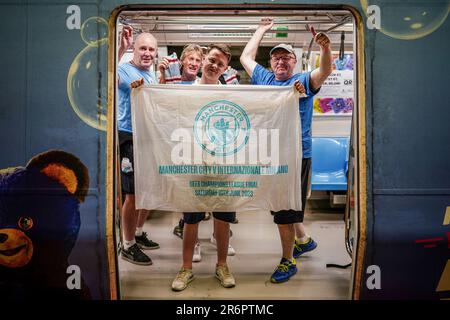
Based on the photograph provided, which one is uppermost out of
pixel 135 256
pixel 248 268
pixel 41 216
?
pixel 41 216

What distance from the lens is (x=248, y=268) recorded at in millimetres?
3668

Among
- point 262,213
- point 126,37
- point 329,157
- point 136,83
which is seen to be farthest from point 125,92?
point 329,157

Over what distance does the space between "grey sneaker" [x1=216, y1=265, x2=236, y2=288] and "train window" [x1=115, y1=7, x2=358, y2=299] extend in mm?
65

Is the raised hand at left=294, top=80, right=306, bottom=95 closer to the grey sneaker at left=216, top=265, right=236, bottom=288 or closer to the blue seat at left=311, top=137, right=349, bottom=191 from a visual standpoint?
the grey sneaker at left=216, top=265, right=236, bottom=288

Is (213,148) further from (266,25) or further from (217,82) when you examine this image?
(266,25)

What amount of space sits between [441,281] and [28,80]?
A: 9.97ft

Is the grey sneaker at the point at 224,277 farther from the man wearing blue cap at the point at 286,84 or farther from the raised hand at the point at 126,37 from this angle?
the raised hand at the point at 126,37

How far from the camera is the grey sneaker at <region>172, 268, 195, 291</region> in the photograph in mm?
3116

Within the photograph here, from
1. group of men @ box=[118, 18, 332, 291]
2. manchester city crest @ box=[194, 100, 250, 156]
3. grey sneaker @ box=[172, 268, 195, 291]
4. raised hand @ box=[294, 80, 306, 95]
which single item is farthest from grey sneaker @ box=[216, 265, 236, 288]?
raised hand @ box=[294, 80, 306, 95]

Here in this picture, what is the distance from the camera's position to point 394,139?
2.45 metres

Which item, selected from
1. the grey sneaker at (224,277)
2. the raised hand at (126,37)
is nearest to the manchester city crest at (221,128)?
the raised hand at (126,37)

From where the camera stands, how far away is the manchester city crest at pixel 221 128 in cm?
283

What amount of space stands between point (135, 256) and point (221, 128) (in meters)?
1.70
